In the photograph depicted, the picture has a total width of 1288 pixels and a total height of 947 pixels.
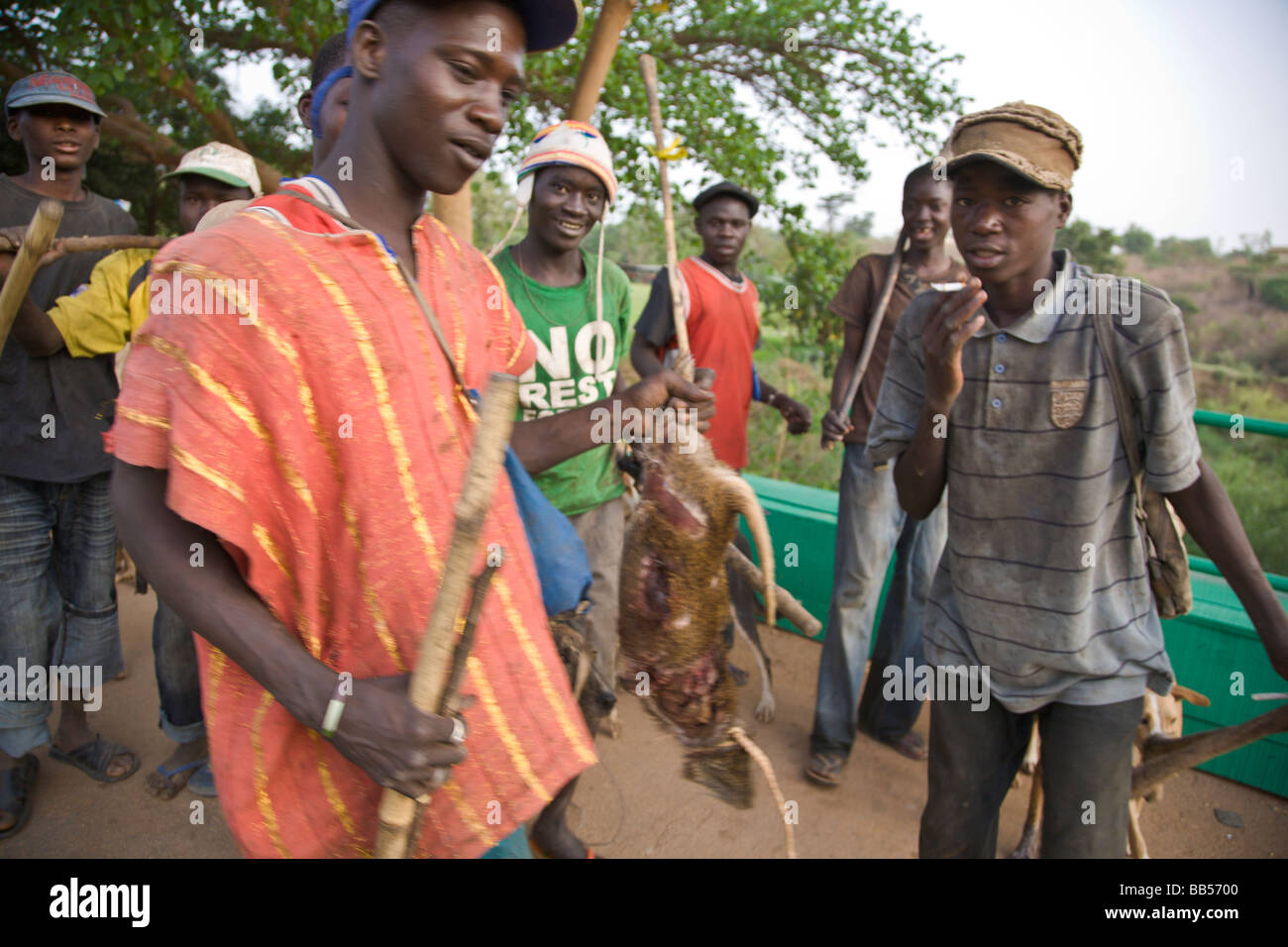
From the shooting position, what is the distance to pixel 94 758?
3250mm

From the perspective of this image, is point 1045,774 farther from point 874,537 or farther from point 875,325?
point 875,325

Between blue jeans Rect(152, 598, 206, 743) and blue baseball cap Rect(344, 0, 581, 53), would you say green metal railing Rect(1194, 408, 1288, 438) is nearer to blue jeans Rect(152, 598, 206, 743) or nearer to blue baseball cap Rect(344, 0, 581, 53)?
blue baseball cap Rect(344, 0, 581, 53)

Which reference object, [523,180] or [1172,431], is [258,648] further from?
[523,180]

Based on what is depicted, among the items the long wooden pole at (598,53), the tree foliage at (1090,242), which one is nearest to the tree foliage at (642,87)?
the long wooden pole at (598,53)

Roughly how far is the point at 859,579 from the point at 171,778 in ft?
9.34

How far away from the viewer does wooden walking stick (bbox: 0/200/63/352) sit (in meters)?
1.69

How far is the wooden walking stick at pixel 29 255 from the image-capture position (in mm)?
1688

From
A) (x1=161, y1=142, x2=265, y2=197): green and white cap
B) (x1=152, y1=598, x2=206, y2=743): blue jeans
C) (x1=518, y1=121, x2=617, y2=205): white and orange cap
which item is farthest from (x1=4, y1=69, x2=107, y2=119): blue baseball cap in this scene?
(x1=152, y1=598, x2=206, y2=743): blue jeans

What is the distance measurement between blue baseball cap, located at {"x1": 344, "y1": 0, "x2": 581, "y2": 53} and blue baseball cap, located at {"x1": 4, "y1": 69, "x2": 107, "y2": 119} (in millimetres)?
2208

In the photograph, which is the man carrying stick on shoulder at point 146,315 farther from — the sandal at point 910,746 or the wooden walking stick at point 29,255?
the sandal at point 910,746

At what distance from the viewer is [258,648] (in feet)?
3.49

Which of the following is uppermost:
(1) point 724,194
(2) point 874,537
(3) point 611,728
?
(1) point 724,194

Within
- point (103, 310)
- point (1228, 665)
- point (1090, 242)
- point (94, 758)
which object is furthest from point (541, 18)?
point (1090, 242)

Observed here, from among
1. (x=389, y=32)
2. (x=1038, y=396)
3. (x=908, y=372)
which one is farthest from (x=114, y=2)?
(x=1038, y=396)
